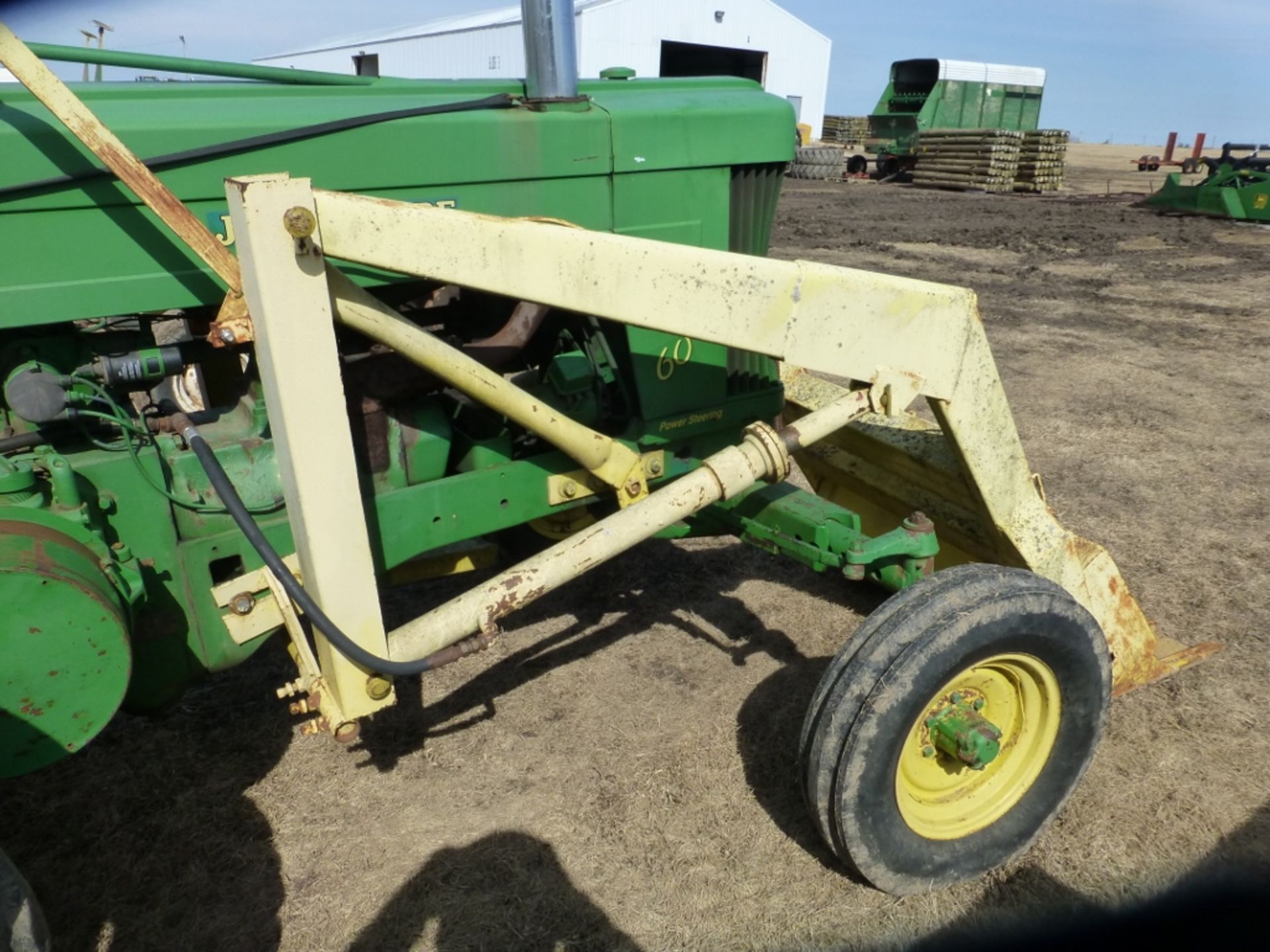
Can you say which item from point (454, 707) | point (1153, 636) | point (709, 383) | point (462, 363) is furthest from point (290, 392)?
point (1153, 636)

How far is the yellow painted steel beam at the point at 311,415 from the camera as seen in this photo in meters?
1.69

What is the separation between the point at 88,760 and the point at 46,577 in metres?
1.29

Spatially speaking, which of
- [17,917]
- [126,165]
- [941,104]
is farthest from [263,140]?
[941,104]

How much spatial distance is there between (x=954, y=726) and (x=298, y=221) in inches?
72.0

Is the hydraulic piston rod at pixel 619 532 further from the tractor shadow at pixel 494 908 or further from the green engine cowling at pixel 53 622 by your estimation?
the tractor shadow at pixel 494 908

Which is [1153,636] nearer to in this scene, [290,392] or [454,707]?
[454,707]

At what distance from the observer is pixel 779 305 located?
2.03 metres

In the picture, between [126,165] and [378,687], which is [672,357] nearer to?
[378,687]

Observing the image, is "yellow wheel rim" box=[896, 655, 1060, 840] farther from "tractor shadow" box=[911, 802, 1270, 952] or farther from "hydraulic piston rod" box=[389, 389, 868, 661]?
"hydraulic piston rod" box=[389, 389, 868, 661]

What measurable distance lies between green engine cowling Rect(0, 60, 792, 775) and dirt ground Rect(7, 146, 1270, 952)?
1.78 feet

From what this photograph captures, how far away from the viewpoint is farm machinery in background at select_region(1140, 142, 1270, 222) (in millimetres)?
14047

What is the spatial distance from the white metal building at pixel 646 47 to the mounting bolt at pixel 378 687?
20939 millimetres

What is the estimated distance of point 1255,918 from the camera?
2316 mm

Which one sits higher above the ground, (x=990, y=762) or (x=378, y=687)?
(x=378, y=687)
